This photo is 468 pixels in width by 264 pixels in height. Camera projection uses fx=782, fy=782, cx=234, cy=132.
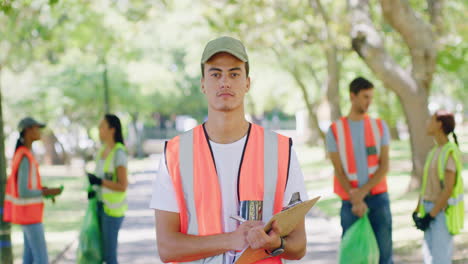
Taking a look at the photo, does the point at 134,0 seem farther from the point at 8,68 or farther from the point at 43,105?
the point at 8,68

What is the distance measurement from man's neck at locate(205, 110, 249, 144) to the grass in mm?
6843

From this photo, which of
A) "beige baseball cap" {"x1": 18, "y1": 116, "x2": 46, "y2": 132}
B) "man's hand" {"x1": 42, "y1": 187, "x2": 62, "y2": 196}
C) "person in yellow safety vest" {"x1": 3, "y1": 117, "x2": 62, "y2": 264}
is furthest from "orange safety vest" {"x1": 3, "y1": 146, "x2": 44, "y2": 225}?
"beige baseball cap" {"x1": 18, "y1": 116, "x2": 46, "y2": 132}

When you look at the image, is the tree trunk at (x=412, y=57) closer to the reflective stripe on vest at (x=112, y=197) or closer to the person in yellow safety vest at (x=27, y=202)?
the reflective stripe on vest at (x=112, y=197)

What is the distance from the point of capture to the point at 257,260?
3381mm

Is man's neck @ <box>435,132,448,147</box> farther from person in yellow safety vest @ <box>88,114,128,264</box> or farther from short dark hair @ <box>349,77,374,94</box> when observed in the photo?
person in yellow safety vest @ <box>88,114,128,264</box>

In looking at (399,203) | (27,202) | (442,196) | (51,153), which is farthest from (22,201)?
(51,153)

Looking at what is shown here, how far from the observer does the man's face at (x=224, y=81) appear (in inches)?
137

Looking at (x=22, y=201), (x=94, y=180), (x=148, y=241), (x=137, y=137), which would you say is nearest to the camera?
(x=22, y=201)

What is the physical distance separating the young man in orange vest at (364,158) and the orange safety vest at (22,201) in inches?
120

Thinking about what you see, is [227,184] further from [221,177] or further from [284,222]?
[284,222]

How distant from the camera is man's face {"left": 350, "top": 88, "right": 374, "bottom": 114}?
23.5ft

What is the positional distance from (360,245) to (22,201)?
3395 mm

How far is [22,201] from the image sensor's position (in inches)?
310

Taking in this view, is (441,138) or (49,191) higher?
(441,138)
